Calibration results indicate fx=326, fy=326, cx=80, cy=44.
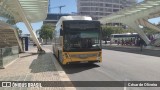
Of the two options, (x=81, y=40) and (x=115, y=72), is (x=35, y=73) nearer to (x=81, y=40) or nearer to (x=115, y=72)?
(x=115, y=72)

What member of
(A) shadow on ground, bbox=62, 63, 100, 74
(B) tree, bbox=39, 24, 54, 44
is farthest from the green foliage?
(A) shadow on ground, bbox=62, 63, 100, 74

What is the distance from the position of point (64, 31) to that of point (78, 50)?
52.6 inches

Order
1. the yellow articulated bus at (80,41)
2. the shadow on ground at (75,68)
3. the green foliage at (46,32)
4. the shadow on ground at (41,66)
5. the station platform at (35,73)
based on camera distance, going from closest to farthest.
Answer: the station platform at (35,73)
the shadow on ground at (41,66)
the shadow on ground at (75,68)
the yellow articulated bus at (80,41)
the green foliage at (46,32)

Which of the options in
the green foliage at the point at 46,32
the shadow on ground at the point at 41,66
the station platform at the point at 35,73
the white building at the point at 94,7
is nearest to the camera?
the station platform at the point at 35,73

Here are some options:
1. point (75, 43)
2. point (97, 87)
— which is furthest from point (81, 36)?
point (97, 87)

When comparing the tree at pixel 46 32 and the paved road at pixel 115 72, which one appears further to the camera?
the tree at pixel 46 32

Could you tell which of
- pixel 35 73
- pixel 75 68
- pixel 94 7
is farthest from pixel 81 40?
pixel 94 7

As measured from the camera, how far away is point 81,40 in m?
18.2

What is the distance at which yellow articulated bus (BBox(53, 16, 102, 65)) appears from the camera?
59.3 ft

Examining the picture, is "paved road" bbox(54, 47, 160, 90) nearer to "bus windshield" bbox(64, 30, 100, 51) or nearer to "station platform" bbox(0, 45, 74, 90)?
"station platform" bbox(0, 45, 74, 90)

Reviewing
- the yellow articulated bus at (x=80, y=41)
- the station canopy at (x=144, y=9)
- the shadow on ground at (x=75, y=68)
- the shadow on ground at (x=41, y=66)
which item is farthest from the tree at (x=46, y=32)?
the yellow articulated bus at (x=80, y=41)

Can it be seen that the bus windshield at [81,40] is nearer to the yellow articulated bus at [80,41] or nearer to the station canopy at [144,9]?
the yellow articulated bus at [80,41]

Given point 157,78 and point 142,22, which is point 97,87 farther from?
point 142,22

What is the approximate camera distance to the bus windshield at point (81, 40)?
59.3ft
